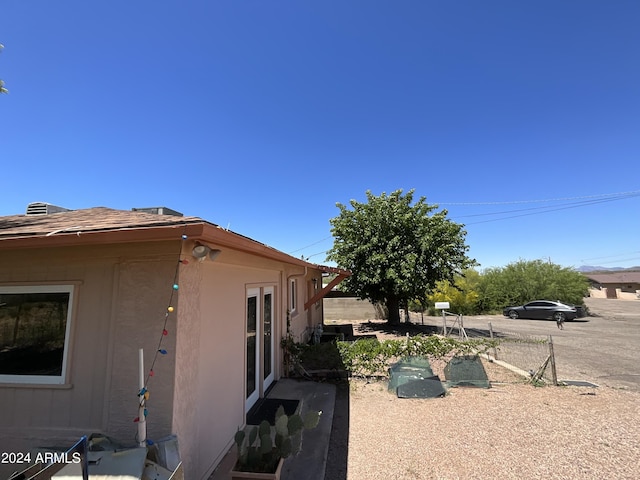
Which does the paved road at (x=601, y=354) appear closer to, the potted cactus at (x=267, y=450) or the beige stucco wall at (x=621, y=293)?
the potted cactus at (x=267, y=450)

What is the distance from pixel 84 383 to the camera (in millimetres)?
2662

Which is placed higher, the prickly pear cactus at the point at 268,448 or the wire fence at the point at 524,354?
the prickly pear cactus at the point at 268,448

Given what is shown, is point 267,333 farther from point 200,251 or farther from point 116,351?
point 200,251

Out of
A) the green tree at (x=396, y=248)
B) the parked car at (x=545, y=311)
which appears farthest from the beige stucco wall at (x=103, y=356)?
the parked car at (x=545, y=311)

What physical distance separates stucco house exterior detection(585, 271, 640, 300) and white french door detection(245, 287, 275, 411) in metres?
54.3

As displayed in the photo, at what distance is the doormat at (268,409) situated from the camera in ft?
15.8

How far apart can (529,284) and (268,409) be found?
28217 millimetres

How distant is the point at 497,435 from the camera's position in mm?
4426

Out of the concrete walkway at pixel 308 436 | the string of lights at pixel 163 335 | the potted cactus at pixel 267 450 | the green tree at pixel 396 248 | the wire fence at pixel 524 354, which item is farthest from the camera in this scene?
the green tree at pixel 396 248

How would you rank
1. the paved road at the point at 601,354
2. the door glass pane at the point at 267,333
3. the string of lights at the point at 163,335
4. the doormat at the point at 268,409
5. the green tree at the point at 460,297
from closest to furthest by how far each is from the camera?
the string of lights at the point at 163,335, the doormat at the point at 268,409, the door glass pane at the point at 267,333, the paved road at the point at 601,354, the green tree at the point at 460,297

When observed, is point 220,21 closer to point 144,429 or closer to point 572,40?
point 144,429

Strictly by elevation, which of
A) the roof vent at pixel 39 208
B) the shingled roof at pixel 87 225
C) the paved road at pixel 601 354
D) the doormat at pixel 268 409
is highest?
the roof vent at pixel 39 208

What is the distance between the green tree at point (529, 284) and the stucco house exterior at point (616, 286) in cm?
2492

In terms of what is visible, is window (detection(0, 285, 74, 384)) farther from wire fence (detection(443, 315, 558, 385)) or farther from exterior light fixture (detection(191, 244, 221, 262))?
wire fence (detection(443, 315, 558, 385))
